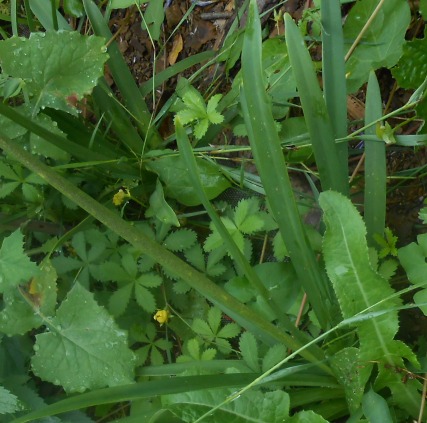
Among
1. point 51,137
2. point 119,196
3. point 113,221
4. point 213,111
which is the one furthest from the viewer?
point 119,196

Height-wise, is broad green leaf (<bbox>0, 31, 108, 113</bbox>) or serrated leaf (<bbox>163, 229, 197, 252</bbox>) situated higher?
broad green leaf (<bbox>0, 31, 108, 113</bbox>)

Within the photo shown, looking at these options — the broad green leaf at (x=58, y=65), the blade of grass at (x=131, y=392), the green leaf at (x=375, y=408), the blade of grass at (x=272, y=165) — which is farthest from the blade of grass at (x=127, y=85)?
the green leaf at (x=375, y=408)

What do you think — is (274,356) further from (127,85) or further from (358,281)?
(127,85)

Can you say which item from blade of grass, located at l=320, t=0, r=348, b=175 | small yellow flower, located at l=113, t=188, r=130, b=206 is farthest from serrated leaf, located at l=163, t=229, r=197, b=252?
blade of grass, located at l=320, t=0, r=348, b=175

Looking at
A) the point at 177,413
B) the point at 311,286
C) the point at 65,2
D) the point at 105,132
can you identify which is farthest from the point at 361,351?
the point at 65,2

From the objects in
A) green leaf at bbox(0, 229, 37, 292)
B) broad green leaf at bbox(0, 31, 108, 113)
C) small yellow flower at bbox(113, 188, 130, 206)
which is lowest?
small yellow flower at bbox(113, 188, 130, 206)

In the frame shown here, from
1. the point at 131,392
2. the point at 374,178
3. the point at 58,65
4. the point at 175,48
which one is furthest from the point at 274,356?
the point at 175,48

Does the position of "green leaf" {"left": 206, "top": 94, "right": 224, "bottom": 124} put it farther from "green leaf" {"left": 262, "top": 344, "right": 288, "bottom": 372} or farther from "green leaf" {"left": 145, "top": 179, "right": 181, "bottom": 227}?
"green leaf" {"left": 262, "top": 344, "right": 288, "bottom": 372}
